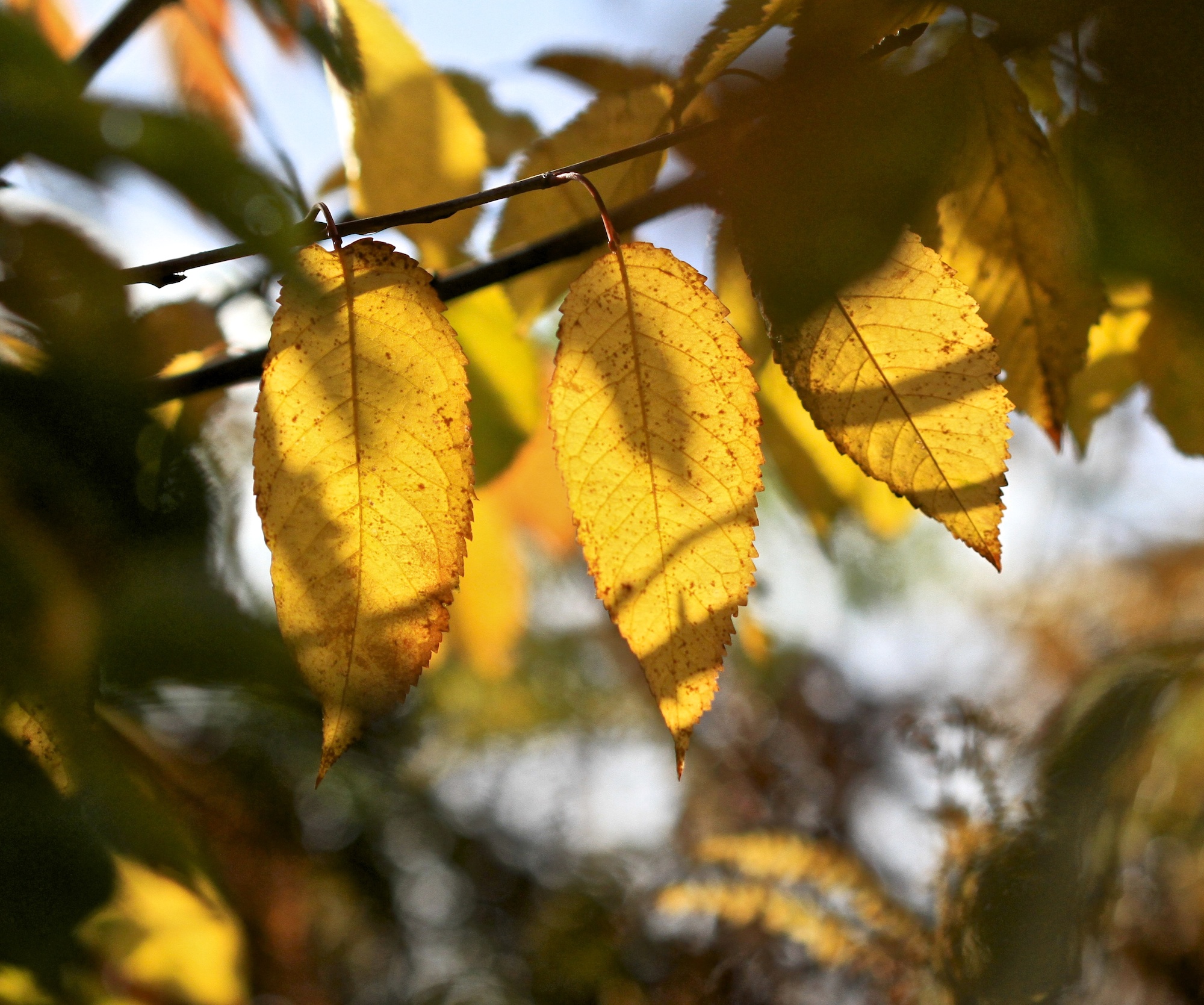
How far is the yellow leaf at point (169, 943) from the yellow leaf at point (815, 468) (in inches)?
19.5

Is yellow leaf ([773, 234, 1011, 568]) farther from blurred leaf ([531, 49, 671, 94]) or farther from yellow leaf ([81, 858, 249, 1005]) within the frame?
yellow leaf ([81, 858, 249, 1005])

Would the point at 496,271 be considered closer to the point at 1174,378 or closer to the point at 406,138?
the point at 406,138

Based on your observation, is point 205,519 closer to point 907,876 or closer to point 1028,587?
point 907,876

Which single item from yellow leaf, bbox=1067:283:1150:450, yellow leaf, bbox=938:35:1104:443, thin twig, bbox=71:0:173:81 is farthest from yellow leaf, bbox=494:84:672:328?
thin twig, bbox=71:0:173:81

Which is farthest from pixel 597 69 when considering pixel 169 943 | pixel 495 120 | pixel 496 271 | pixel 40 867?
pixel 169 943

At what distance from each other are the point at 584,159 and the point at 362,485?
9.5 inches

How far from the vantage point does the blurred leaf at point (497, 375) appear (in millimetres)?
536

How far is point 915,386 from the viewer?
27cm

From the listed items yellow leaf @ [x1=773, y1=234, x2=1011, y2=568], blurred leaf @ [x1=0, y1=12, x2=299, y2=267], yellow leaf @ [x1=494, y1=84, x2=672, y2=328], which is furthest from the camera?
yellow leaf @ [x1=494, y1=84, x2=672, y2=328]

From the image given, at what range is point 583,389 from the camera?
0.87 feet

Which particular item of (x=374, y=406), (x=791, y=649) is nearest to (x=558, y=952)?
(x=791, y=649)

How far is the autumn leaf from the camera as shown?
664 millimetres

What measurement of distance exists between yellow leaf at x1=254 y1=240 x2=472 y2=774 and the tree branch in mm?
95

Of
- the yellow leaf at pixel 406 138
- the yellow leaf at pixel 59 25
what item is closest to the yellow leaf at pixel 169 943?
the yellow leaf at pixel 406 138
